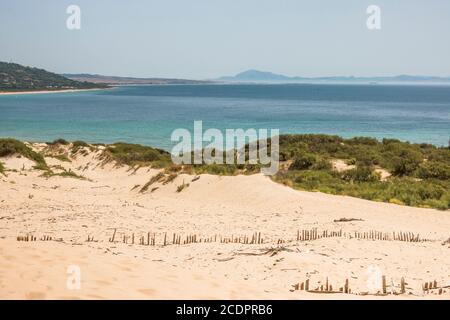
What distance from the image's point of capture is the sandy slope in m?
7.43

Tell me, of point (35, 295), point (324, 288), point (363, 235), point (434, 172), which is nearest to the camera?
point (35, 295)

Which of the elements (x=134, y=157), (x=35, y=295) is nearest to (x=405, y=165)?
(x=134, y=157)

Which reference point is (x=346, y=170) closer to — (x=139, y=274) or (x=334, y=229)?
(x=334, y=229)

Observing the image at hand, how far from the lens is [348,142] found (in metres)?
33.5

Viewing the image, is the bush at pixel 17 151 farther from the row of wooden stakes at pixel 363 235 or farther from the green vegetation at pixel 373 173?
the row of wooden stakes at pixel 363 235

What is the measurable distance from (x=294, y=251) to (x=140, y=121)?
63216 millimetres

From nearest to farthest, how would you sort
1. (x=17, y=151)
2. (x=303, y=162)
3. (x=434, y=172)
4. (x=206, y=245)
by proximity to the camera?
(x=206, y=245), (x=434, y=172), (x=303, y=162), (x=17, y=151)

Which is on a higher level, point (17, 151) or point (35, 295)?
point (35, 295)

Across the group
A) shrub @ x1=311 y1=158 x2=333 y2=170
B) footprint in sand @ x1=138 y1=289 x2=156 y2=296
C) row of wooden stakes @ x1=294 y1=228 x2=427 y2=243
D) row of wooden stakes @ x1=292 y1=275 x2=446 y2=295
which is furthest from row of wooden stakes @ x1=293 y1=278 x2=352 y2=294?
shrub @ x1=311 y1=158 x2=333 y2=170

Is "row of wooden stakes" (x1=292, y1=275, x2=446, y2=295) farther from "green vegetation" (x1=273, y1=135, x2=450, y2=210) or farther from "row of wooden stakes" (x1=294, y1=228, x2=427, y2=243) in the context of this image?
"green vegetation" (x1=273, y1=135, x2=450, y2=210)

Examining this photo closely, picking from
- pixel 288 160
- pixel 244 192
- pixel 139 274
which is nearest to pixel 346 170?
pixel 288 160

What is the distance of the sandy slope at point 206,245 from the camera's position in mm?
7430

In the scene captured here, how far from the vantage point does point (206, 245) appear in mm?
11492

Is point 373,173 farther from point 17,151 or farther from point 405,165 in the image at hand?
point 17,151
